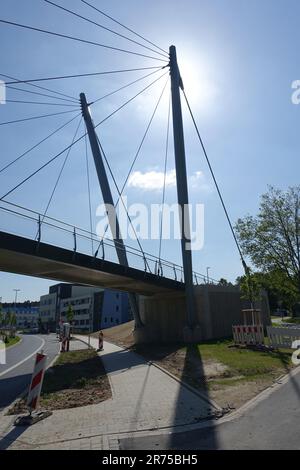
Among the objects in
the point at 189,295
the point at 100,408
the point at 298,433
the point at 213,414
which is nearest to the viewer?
the point at 298,433

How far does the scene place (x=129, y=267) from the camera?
82.9ft

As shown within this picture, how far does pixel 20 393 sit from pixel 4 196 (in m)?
9.73

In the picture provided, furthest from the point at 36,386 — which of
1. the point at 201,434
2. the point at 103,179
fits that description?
the point at 103,179

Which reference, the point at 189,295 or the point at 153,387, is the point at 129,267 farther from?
the point at 153,387

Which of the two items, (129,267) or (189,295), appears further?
(189,295)

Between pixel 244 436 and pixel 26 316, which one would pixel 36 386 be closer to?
pixel 244 436

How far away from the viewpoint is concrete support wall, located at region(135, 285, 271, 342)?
2942 centimetres

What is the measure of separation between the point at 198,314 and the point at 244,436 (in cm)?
2344

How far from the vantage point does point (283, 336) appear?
19141 millimetres

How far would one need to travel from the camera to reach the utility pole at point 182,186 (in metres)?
27.5

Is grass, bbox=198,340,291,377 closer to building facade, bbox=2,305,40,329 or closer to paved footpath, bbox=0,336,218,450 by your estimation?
paved footpath, bbox=0,336,218,450

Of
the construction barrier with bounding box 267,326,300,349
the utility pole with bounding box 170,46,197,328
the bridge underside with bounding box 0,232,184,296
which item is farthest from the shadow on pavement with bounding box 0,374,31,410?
the utility pole with bounding box 170,46,197,328
